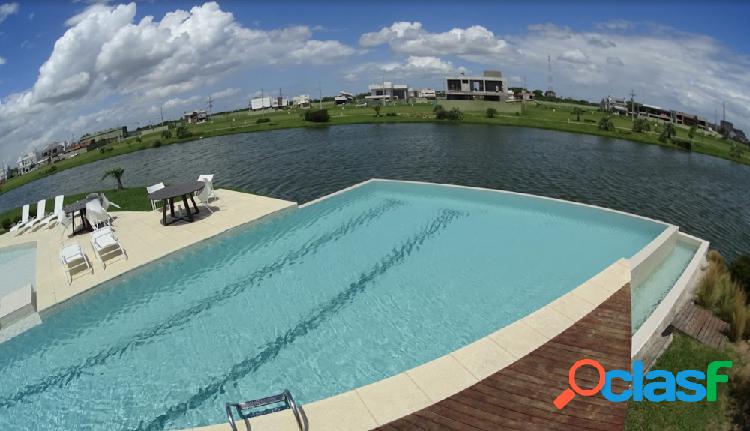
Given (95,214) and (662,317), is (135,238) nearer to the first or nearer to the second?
(95,214)

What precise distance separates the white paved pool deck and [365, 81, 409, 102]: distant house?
397 ft

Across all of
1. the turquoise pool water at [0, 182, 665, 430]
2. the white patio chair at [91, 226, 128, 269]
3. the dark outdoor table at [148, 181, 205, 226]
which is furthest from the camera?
the dark outdoor table at [148, 181, 205, 226]

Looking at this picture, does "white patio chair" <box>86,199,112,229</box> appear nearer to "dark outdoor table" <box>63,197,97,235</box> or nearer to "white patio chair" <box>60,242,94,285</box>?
"dark outdoor table" <box>63,197,97,235</box>

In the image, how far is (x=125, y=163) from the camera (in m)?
55.6

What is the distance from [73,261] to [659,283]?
19.0 meters

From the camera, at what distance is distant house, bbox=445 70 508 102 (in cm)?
9081

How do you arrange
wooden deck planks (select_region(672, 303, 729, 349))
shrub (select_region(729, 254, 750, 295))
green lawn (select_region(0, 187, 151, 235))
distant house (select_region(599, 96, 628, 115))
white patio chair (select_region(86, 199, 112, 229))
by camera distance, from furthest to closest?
1. distant house (select_region(599, 96, 628, 115))
2. green lawn (select_region(0, 187, 151, 235))
3. white patio chair (select_region(86, 199, 112, 229))
4. shrub (select_region(729, 254, 750, 295))
5. wooden deck planks (select_region(672, 303, 729, 349))

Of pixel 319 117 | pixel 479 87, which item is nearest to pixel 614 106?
pixel 479 87

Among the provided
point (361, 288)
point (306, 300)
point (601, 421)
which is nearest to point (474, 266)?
point (361, 288)

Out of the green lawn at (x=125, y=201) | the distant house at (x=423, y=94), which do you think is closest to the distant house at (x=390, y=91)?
the distant house at (x=423, y=94)

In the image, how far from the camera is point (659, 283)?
35.7 feet

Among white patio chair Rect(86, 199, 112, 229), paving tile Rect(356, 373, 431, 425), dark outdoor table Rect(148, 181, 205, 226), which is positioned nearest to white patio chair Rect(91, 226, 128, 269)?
dark outdoor table Rect(148, 181, 205, 226)

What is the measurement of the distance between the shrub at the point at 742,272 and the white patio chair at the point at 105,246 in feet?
64.3

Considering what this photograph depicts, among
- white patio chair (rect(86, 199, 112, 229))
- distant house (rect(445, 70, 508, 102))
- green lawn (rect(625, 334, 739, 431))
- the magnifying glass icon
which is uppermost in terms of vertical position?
distant house (rect(445, 70, 508, 102))
